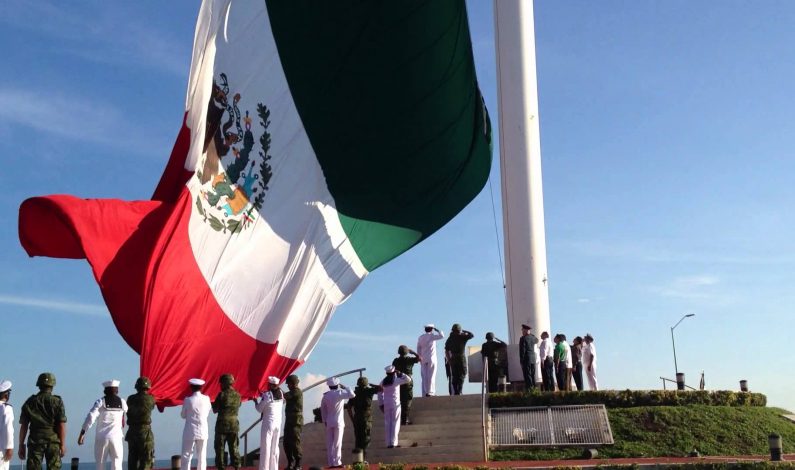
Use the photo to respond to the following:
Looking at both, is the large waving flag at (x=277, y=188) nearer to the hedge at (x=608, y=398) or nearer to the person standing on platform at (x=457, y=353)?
the person standing on platform at (x=457, y=353)

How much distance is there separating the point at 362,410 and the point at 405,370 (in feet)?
4.45

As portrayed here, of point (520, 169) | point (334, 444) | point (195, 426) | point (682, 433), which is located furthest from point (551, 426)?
point (520, 169)

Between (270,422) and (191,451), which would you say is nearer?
(191,451)

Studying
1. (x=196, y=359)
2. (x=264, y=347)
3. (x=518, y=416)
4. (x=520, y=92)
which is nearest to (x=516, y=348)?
(x=518, y=416)

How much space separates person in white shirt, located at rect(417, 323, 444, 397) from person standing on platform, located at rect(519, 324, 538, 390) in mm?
2371

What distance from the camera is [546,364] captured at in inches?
795

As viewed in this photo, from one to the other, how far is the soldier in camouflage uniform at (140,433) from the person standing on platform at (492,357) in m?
8.93

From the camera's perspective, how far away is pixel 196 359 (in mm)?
13805

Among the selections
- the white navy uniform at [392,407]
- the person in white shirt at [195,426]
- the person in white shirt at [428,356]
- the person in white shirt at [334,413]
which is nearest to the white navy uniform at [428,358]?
the person in white shirt at [428,356]

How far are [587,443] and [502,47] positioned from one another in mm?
11290

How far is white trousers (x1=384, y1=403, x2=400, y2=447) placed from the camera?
53.1 feet

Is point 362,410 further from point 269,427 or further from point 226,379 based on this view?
point 226,379

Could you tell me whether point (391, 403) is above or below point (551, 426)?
above

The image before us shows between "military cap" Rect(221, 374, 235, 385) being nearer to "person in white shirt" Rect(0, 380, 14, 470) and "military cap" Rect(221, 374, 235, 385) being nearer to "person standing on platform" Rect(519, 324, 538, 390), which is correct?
"person in white shirt" Rect(0, 380, 14, 470)
